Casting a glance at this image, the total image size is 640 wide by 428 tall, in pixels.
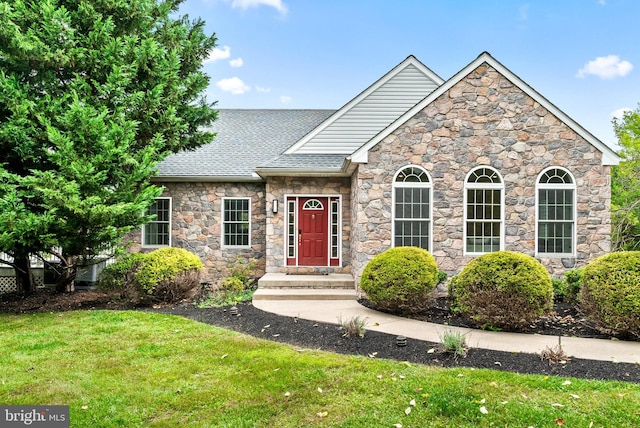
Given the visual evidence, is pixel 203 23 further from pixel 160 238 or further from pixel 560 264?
pixel 560 264

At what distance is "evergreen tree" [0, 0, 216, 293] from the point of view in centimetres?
737

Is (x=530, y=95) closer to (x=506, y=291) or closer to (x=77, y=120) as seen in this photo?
(x=506, y=291)

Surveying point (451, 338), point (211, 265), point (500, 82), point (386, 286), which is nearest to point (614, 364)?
point (451, 338)

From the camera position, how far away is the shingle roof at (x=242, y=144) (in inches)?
460

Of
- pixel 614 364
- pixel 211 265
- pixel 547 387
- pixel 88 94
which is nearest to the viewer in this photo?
pixel 547 387

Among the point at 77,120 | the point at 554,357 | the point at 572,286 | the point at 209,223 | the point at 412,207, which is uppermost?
the point at 77,120

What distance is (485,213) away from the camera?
8.95 metres

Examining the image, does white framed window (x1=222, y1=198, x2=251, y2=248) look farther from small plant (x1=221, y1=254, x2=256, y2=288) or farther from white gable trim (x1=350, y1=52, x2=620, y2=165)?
white gable trim (x1=350, y1=52, x2=620, y2=165)

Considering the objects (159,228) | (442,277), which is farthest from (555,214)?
(159,228)

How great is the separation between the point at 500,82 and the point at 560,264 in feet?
14.4

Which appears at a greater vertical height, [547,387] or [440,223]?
[440,223]

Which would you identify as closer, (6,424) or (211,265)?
(6,424)

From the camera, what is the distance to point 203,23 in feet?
34.6

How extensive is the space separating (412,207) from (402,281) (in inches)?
96.9
